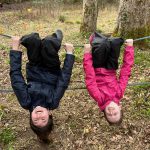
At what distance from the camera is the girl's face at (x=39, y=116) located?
5.24 metres

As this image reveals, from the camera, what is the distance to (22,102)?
5371mm

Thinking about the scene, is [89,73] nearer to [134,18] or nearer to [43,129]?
[43,129]

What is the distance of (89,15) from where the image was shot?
11375mm

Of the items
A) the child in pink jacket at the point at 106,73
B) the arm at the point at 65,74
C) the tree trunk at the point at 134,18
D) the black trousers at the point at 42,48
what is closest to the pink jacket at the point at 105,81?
the child in pink jacket at the point at 106,73

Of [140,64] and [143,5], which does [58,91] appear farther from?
[143,5]

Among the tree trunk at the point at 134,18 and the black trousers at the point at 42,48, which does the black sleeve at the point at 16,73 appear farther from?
the tree trunk at the point at 134,18

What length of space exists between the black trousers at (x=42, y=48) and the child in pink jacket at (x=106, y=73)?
450 mm

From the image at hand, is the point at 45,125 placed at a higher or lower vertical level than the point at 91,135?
higher

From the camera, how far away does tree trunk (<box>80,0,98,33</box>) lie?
11.2 meters

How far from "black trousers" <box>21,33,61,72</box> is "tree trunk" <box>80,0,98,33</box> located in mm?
5941

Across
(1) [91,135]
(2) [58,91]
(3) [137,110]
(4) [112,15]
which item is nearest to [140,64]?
(3) [137,110]

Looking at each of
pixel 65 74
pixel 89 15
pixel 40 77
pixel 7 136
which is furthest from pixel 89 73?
pixel 89 15

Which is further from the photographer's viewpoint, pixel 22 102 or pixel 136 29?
pixel 136 29

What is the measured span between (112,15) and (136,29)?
1080cm
